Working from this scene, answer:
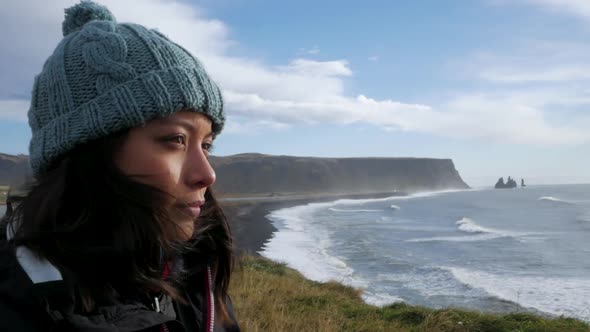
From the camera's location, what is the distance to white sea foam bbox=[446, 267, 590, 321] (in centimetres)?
1154

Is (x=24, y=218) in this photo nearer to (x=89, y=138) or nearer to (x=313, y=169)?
(x=89, y=138)

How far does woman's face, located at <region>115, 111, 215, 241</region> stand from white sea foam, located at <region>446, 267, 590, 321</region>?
1182cm

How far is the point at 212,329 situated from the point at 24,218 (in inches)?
30.9

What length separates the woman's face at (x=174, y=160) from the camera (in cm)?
144

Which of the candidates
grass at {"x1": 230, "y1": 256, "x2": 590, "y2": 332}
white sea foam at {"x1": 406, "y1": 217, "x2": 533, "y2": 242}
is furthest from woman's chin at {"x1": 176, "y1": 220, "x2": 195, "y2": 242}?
white sea foam at {"x1": 406, "y1": 217, "x2": 533, "y2": 242}

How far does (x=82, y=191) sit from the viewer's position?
1.39 meters

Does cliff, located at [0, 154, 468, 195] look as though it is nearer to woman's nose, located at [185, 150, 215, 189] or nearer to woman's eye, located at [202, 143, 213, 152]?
woman's eye, located at [202, 143, 213, 152]

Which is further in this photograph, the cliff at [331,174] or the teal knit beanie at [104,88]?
the cliff at [331,174]

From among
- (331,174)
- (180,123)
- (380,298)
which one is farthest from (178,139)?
(331,174)

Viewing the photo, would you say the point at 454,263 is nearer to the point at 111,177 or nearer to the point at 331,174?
the point at 111,177

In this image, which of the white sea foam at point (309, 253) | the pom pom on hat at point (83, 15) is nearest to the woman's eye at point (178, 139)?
the pom pom on hat at point (83, 15)

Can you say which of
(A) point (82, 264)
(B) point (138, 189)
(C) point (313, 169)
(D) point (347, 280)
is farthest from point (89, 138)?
(C) point (313, 169)

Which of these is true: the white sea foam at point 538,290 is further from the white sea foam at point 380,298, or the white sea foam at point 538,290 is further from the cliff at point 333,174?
the cliff at point 333,174

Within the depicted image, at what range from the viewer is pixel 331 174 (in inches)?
4547
